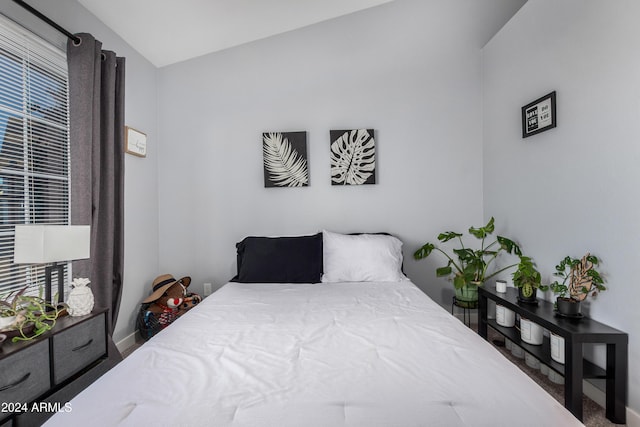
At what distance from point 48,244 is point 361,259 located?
1913 millimetres

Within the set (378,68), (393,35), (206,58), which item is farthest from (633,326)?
(206,58)

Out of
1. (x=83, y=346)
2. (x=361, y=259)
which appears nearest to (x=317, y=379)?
(x=83, y=346)

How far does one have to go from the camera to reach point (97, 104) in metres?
1.97

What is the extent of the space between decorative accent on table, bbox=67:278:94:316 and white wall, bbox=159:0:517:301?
1.35 metres

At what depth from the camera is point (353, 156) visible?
9.22ft

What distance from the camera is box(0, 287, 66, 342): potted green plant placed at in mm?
1270

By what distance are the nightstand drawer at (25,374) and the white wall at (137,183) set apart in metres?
0.80

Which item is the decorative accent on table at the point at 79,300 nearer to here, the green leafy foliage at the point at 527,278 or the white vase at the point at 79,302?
the white vase at the point at 79,302

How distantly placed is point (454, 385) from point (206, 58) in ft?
10.7

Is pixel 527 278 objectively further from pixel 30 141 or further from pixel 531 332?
pixel 30 141

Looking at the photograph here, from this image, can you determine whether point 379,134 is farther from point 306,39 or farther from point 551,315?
A: point 551,315

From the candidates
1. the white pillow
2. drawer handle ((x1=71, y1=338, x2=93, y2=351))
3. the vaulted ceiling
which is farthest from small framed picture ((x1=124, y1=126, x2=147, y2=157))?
the white pillow

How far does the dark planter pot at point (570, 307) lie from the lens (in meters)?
1.67

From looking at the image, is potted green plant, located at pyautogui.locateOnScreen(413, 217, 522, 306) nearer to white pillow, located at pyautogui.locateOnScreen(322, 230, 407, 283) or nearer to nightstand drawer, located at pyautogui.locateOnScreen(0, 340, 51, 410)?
white pillow, located at pyautogui.locateOnScreen(322, 230, 407, 283)
